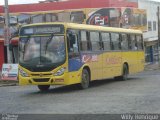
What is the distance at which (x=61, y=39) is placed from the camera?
65.2 feet

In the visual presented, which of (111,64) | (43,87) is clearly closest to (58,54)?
(43,87)

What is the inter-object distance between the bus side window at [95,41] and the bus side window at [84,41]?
1.51 feet

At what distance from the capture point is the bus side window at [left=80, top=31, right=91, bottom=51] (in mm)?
21406

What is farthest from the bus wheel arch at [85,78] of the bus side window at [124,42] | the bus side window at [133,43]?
the bus side window at [133,43]

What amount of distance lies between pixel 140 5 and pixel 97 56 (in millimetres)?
36909

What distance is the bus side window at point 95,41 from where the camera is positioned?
2261 centimetres

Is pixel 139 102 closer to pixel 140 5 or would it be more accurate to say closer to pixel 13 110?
pixel 13 110

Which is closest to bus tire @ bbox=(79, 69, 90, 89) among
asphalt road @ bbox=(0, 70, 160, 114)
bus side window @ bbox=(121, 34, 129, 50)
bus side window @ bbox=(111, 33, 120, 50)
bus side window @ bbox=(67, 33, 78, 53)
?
bus side window @ bbox=(67, 33, 78, 53)

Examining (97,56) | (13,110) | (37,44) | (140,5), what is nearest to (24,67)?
(37,44)

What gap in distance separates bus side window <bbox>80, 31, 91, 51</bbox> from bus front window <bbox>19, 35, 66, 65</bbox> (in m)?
1.70

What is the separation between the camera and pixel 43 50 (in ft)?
65.1

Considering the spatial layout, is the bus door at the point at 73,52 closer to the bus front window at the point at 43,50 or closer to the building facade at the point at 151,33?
the bus front window at the point at 43,50

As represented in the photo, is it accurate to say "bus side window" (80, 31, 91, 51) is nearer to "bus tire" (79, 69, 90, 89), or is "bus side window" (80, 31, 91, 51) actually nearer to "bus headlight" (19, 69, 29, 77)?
"bus tire" (79, 69, 90, 89)

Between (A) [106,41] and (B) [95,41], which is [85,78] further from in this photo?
(A) [106,41]
